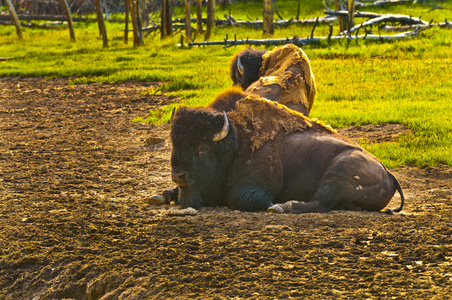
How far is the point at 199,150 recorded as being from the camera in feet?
18.0

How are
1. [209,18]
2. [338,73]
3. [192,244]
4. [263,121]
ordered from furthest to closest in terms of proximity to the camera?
[209,18] < [338,73] < [263,121] < [192,244]

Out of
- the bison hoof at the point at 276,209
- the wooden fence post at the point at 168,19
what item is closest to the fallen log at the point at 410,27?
the wooden fence post at the point at 168,19

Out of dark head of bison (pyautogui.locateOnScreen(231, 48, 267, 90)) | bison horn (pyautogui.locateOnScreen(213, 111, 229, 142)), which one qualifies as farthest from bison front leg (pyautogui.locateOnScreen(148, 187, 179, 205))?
dark head of bison (pyautogui.locateOnScreen(231, 48, 267, 90))

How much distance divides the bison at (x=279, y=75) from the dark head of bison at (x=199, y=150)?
1.63 meters

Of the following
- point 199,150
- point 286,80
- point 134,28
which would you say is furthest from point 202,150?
point 134,28

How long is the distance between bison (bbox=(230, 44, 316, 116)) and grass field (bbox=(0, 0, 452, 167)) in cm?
119

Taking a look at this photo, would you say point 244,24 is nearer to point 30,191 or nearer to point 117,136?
point 117,136

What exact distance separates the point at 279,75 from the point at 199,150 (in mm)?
2215

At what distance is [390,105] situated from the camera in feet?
33.8

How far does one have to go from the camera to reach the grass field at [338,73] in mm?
8930

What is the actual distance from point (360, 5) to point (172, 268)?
24011mm

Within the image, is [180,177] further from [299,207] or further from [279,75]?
[279,75]

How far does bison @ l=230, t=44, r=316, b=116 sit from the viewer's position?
282 inches

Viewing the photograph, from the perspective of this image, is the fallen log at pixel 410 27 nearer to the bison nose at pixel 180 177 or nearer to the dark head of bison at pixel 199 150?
the dark head of bison at pixel 199 150
